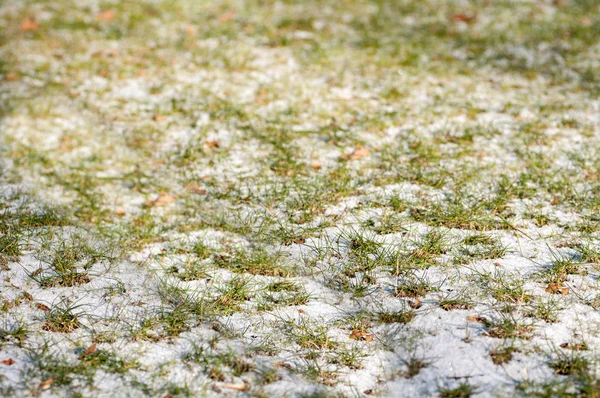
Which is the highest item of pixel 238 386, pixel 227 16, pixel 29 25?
pixel 227 16

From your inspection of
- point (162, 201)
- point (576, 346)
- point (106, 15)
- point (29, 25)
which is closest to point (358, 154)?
point (162, 201)

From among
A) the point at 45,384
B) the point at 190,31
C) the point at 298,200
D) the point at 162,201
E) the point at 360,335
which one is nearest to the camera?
the point at 45,384

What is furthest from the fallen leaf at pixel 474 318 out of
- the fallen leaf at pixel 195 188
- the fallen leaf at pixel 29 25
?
the fallen leaf at pixel 29 25

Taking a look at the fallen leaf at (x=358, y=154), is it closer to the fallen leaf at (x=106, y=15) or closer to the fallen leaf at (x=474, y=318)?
the fallen leaf at (x=474, y=318)

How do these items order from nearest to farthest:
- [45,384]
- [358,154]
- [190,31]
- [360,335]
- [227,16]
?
[45,384] → [360,335] → [358,154] → [190,31] → [227,16]

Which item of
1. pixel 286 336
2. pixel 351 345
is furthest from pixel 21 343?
pixel 351 345

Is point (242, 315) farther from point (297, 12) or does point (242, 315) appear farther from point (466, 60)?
point (297, 12)

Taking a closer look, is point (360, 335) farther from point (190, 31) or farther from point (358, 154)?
point (190, 31)
